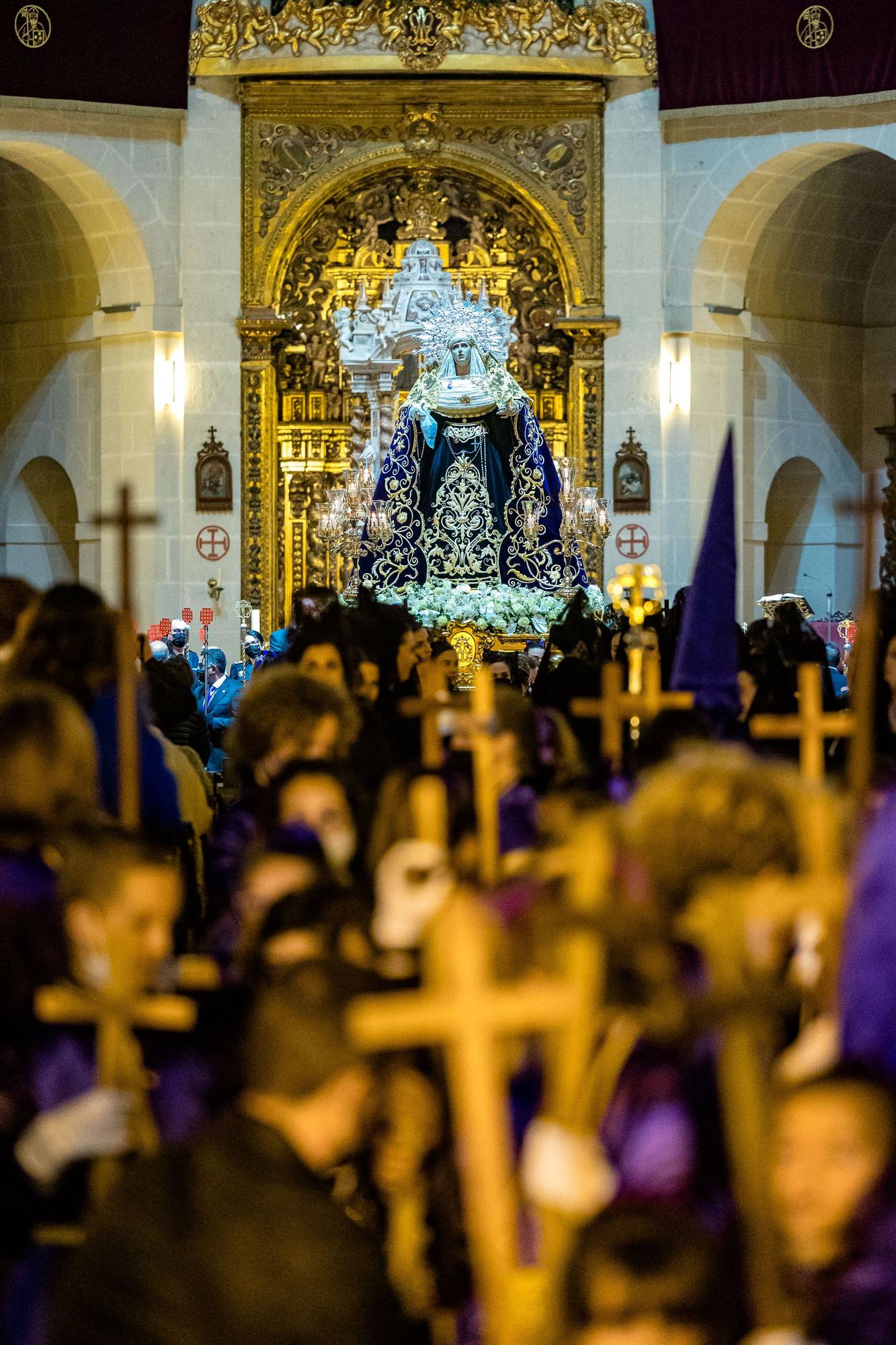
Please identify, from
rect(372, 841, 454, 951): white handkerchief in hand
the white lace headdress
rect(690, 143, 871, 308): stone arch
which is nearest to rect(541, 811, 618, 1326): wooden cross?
rect(372, 841, 454, 951): white handkerchief in hand

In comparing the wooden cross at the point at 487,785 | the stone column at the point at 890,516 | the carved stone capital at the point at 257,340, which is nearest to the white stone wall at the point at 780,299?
the stone column at the point at 890,516

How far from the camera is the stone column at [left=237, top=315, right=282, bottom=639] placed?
2084 cm

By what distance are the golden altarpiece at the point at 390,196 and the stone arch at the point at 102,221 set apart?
116 cm

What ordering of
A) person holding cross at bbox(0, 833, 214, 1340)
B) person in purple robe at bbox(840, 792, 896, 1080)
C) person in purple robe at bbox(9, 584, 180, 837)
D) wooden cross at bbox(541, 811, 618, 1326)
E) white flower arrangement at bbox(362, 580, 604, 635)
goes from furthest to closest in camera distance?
1. white flower arrangement at bbox(362, 580, 604, 635)
2. person in purple robe at bbox(9, 584, 180, 837)
3. person in purple robe at bbox(840, 792, 896, 1080)
4. person holding cross at bbox(0, 833, 214, 1340)
5. wooden cross at bbox(541, 811, 618, 1326)

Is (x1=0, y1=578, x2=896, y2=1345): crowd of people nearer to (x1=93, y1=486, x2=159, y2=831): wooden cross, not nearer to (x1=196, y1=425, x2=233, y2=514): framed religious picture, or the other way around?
(x1=93, y1=486, x2=159, y2=831): wooden cross

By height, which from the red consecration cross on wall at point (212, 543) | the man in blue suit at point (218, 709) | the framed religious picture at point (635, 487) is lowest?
the man in blue suit at point (218, 709)

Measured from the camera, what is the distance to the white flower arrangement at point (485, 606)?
53.7 ft

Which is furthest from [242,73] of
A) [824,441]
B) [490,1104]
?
[490,1104]

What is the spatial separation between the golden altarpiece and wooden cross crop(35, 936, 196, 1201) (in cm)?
1788

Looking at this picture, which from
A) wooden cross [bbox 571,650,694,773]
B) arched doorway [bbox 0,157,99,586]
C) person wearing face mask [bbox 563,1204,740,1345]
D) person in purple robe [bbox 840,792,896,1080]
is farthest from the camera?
arched doorway [bbox 0,157,99,586]

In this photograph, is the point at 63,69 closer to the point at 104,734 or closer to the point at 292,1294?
the point at 104,734

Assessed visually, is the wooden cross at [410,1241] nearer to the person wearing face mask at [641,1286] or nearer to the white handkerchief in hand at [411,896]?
the white handkerchief in hand at [411,896]

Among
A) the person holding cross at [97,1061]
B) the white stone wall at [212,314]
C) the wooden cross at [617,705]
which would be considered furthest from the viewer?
the white stone wall at [212,314]

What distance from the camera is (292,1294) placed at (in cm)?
246
